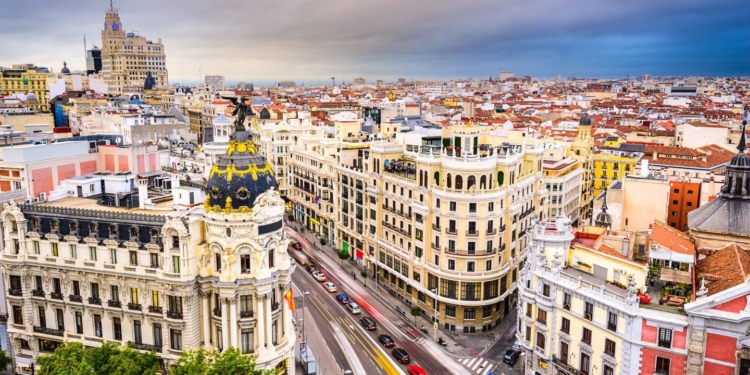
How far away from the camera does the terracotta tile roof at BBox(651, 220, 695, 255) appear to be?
71.3 metres

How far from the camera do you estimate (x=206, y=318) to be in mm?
65688

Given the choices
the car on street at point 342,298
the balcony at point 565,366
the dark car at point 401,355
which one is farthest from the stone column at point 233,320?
the car on street at point 342,298

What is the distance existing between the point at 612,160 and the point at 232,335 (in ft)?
389

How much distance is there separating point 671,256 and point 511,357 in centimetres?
2645

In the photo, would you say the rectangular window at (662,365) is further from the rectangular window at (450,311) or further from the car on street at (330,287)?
the car on street at (330,287)

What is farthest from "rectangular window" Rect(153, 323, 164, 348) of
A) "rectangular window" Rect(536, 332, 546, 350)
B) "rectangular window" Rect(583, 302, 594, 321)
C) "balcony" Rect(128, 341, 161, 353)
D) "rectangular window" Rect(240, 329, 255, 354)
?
"rectangular window" Rect(583, 302, 594, 321)

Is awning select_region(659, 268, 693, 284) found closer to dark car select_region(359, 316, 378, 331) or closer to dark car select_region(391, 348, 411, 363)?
dark car select_region(391, 348, 411, 363)

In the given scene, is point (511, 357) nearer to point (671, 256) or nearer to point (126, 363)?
point (671, 256)

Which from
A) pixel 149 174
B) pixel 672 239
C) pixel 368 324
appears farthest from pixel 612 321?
pixel 149 174

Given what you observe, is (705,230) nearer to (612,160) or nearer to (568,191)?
(568,191)

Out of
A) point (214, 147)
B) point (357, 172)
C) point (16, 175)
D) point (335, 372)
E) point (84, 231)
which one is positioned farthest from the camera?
point (214, 147)

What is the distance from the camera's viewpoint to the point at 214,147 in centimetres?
14150

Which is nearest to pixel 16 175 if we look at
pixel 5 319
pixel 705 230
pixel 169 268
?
pixel 5 319

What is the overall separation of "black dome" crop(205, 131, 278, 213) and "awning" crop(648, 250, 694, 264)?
46080 mm
